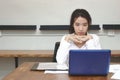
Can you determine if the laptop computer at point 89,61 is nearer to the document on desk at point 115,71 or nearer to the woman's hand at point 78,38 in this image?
the document on desk at point 115,71

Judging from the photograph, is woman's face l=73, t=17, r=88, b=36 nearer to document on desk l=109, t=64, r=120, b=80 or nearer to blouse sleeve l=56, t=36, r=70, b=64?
blouse sleeve l=56, t=36, r=70, b=64

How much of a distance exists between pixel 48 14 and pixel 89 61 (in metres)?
2.16

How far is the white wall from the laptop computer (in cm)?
207

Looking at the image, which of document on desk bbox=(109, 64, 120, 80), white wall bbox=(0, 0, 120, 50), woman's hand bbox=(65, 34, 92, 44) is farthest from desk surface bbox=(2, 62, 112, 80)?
white wall bbox=(0, 0, 120, 50)

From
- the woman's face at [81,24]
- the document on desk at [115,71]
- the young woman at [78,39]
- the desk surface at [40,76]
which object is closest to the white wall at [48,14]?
the young woman at [78,39]

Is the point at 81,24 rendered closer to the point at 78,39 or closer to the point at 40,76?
the point at 78,39

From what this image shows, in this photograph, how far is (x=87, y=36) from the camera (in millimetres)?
2174

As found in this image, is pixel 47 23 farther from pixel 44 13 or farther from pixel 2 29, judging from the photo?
pixel 2 29

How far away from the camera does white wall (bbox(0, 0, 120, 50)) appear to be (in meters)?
3.57

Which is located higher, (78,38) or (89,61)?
(78,38)

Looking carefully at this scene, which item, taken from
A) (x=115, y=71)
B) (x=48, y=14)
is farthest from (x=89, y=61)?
(x=48, y=14)

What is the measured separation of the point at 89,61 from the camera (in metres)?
1.56

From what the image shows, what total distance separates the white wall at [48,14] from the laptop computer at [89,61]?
2073 mm

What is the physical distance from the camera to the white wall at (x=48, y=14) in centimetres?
357
